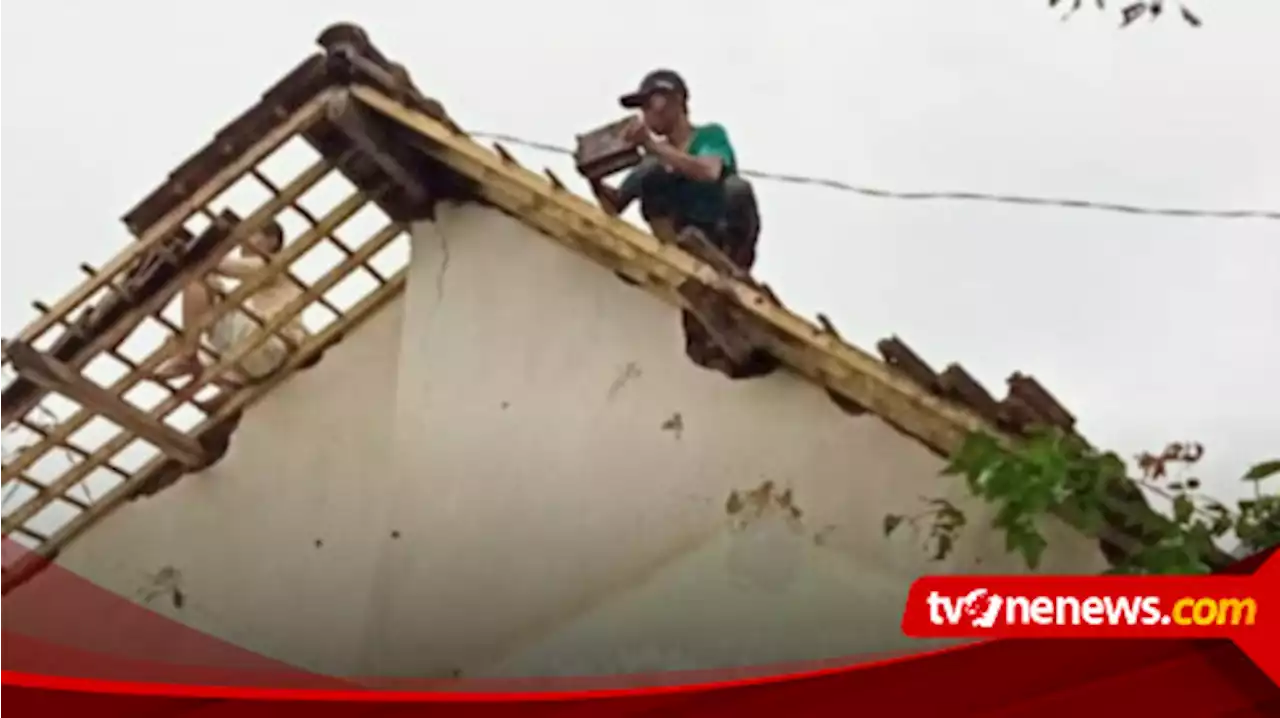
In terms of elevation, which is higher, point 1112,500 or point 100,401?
point 100,401

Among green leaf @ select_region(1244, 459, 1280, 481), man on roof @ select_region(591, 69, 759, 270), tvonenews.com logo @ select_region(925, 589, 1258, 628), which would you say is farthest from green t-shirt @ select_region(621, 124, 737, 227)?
green leaf @ select_region(1244, 459, 1280, 481)

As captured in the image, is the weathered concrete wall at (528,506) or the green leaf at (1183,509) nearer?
the green leaf at (1183,509)

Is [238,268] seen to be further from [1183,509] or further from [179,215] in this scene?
[1183,509]

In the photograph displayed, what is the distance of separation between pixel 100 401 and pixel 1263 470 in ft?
3.74

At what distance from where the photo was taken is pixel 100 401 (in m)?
1.63

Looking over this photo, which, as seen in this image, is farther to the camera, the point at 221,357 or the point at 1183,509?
the point at 221,357

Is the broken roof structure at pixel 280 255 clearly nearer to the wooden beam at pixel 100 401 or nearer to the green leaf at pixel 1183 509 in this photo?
the wooden beam at pixel 100 401

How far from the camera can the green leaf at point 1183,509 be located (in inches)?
54.0

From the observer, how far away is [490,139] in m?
1.61

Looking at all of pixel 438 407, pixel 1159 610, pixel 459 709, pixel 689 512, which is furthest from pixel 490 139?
pixel 1159 610

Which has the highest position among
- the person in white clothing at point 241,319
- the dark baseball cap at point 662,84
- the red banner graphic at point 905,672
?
the dark baseball cap at point 662,84

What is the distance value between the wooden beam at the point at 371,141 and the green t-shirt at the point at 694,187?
23 cm

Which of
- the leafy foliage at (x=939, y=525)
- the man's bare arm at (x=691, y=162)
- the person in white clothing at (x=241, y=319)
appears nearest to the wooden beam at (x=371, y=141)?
the person in white clothing at (x=241, y=319)

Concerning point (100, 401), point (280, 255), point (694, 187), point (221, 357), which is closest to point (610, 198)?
point (694, 187)
